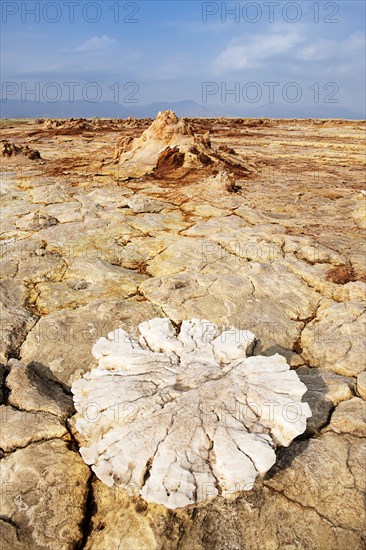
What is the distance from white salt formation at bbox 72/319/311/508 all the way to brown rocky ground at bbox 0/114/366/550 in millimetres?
234

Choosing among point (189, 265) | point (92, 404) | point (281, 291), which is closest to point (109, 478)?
point (92, 404)

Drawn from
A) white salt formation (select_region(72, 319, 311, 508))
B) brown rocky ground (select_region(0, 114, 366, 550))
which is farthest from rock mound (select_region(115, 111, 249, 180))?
white salt formation (select_region(72, 319, 311, 508))

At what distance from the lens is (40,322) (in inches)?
139

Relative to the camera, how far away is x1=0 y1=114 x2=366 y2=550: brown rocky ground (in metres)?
1.93

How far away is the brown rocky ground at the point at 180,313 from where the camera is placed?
193 cm

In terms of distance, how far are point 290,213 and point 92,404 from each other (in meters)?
5.60

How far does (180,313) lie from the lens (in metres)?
3.77

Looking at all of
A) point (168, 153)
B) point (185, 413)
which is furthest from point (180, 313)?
point (168, 153)

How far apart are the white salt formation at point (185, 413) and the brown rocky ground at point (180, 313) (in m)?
0.23

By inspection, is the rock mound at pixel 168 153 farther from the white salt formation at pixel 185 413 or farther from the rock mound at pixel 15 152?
the white salt formation at pixel 185 413

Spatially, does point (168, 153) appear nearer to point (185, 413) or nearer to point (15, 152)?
point (15, 152)

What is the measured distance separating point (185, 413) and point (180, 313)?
169 centimetres

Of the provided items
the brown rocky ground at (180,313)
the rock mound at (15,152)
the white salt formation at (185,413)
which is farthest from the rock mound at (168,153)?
the white salt formation at (185,413)

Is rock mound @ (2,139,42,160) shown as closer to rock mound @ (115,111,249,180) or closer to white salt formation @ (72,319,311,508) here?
rock mound @ (115,111,249,180)
